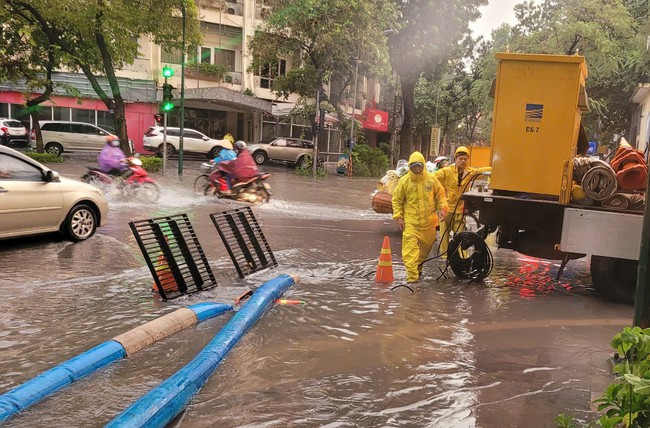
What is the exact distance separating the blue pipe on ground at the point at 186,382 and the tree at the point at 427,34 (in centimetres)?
2542

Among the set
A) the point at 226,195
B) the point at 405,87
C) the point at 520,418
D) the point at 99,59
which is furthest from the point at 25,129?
the point at 520,418

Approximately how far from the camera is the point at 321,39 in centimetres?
2484

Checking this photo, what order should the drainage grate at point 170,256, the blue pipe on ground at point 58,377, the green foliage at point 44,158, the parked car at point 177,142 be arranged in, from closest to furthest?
the blue pipe on ground at point 58,377, the drainage grate at point 170,256, the green foliage at point 44,158, the parked car at point 177,142

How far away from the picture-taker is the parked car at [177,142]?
94.0ft

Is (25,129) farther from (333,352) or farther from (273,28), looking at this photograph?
(333,352)

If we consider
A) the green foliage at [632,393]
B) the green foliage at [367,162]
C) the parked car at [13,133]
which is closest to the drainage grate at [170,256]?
the green foliage at [632,393]

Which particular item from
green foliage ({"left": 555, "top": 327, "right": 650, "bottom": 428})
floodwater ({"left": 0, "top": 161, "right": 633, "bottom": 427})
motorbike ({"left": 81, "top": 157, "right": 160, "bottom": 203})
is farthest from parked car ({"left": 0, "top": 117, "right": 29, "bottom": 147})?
green foliage ({"left": 555, "top": 327, "right": 650, "bottom": 428})

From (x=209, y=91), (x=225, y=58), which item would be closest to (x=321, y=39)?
(x=209, y=91)

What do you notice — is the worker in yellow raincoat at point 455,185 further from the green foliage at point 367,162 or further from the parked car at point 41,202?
the green foliage at point 367,162

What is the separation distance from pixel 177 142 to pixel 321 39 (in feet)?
31.4

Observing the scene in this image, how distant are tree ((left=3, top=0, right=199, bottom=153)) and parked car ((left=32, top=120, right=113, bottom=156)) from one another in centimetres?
447

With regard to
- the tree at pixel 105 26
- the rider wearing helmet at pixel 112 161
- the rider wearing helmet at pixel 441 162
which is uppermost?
the tree at pixel 105 26

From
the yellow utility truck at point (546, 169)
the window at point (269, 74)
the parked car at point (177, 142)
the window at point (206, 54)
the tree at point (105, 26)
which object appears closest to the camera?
the yellow utility truck at point (546, 169)

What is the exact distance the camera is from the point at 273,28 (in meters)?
26.6
